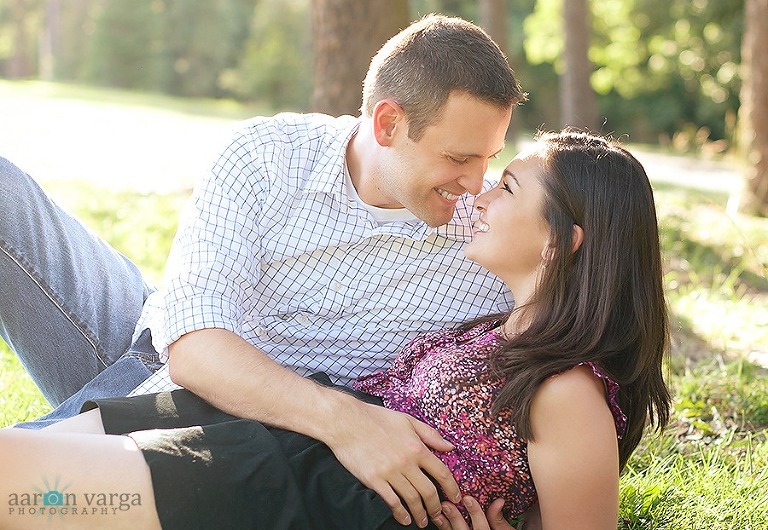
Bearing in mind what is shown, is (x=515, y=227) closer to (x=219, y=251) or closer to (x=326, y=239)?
(x=326, y=239)

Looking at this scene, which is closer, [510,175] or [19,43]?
[510,175]

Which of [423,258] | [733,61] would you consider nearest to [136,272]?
[423,258]

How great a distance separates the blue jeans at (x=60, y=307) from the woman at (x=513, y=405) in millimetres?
574

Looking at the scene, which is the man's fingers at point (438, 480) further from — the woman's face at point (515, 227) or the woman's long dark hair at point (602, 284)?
the woman's face at point (515, 227)

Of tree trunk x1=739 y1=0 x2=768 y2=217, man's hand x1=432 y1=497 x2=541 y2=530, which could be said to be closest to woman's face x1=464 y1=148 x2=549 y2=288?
man's hand x1=432 y1=497 x2=541 y2=530

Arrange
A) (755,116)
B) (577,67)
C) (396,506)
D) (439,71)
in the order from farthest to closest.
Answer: (577,67)
(755,116)
(439,71)
(396,506)

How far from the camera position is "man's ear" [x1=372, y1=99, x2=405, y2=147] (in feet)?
9.30

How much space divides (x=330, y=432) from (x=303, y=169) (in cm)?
90

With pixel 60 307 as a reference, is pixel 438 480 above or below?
below

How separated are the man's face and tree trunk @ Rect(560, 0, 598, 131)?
10.3m

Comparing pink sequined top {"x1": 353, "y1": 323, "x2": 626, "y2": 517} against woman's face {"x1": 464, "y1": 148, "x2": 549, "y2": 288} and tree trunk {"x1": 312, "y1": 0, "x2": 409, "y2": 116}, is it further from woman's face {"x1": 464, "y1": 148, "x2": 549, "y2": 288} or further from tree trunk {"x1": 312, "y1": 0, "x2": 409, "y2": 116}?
tree trunk {"x1": 312, "y1": 0, "x2": 409, "y2": 116}

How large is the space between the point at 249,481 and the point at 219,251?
27.8 inches

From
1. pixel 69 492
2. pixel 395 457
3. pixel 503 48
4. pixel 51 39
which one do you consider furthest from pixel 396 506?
pixel 51 39

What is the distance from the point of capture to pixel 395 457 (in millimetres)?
2207
